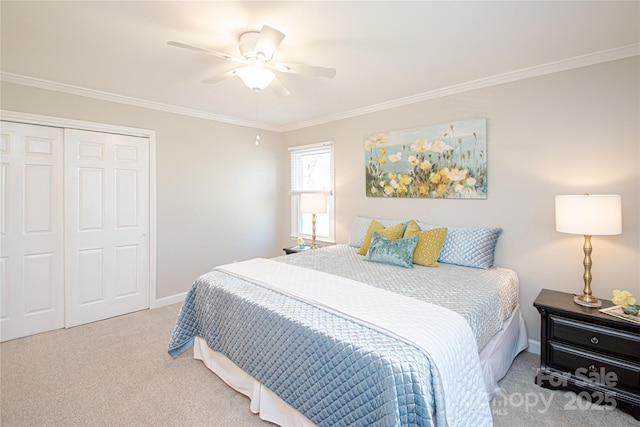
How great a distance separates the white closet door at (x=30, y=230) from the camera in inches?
112

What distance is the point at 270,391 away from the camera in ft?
6.02

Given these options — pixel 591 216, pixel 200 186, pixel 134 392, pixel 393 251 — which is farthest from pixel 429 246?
pixel 200 186

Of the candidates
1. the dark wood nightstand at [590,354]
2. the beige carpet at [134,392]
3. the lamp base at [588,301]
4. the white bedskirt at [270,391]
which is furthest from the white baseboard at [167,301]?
the lamp base at [588,301]

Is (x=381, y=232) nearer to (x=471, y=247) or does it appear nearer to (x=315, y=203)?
(x=471, y=247)

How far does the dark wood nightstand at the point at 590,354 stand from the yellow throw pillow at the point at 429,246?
2.66 feet

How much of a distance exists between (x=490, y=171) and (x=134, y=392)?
3.39 metres

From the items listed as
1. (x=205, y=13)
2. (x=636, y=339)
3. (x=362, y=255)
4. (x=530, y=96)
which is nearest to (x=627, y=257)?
(x=636, y=339)

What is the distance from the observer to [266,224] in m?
4.80

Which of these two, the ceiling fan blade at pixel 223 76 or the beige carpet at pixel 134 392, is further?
the ceiling fan blade at pixel 223 76

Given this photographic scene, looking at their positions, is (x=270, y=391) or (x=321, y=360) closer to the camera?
(x=321, y=360)

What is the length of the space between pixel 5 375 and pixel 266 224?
3082 millimetres

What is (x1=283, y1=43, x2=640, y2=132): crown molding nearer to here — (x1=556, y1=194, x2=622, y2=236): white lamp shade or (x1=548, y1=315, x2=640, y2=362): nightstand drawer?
(x1=556, y1=194, x2=622, y2=236): white lamp shade

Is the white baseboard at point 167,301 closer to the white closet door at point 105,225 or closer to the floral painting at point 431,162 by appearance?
the white closet door at point 105,225

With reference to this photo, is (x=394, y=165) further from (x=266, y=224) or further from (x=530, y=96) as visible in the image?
(x=266, y=224)
